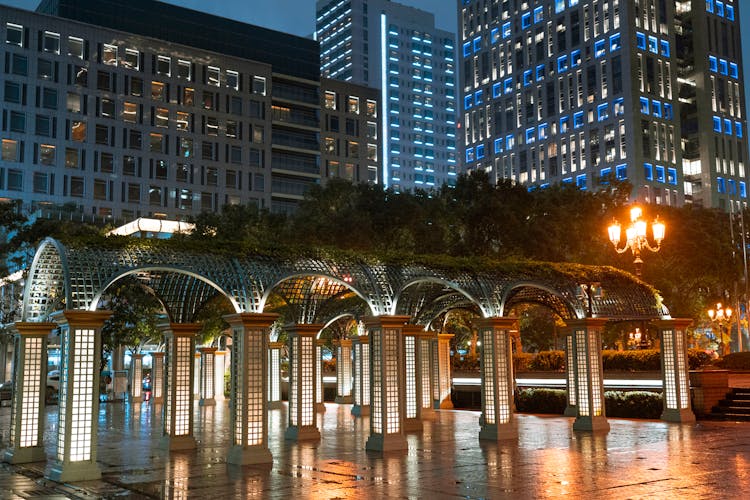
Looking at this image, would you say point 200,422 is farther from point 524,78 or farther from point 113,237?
point 524,78

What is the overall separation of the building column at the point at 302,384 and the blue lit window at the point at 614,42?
276ft

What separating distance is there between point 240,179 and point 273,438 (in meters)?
64.7

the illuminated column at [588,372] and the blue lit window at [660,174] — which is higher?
the blue lit window at [660,174]

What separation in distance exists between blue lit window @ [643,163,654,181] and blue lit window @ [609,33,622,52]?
14.6 m

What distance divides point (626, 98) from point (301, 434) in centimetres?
8219

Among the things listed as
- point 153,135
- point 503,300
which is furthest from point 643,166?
point 503,300

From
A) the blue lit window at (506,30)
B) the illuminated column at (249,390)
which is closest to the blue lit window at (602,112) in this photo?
the blue lit window at (506,30)

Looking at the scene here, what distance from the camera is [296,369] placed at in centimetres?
2020

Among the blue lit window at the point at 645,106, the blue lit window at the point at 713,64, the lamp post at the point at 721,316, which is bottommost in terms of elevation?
the lamp post at the point at 721,316

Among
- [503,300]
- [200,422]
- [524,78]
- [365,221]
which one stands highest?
[524,78]

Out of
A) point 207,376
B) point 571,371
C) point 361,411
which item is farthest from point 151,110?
point 571,371

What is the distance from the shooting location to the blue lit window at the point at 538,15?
353 feet

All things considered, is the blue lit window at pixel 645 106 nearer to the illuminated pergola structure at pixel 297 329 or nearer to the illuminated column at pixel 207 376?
the illuminated column at pixel 207 376

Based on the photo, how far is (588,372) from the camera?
2106 centimetres
